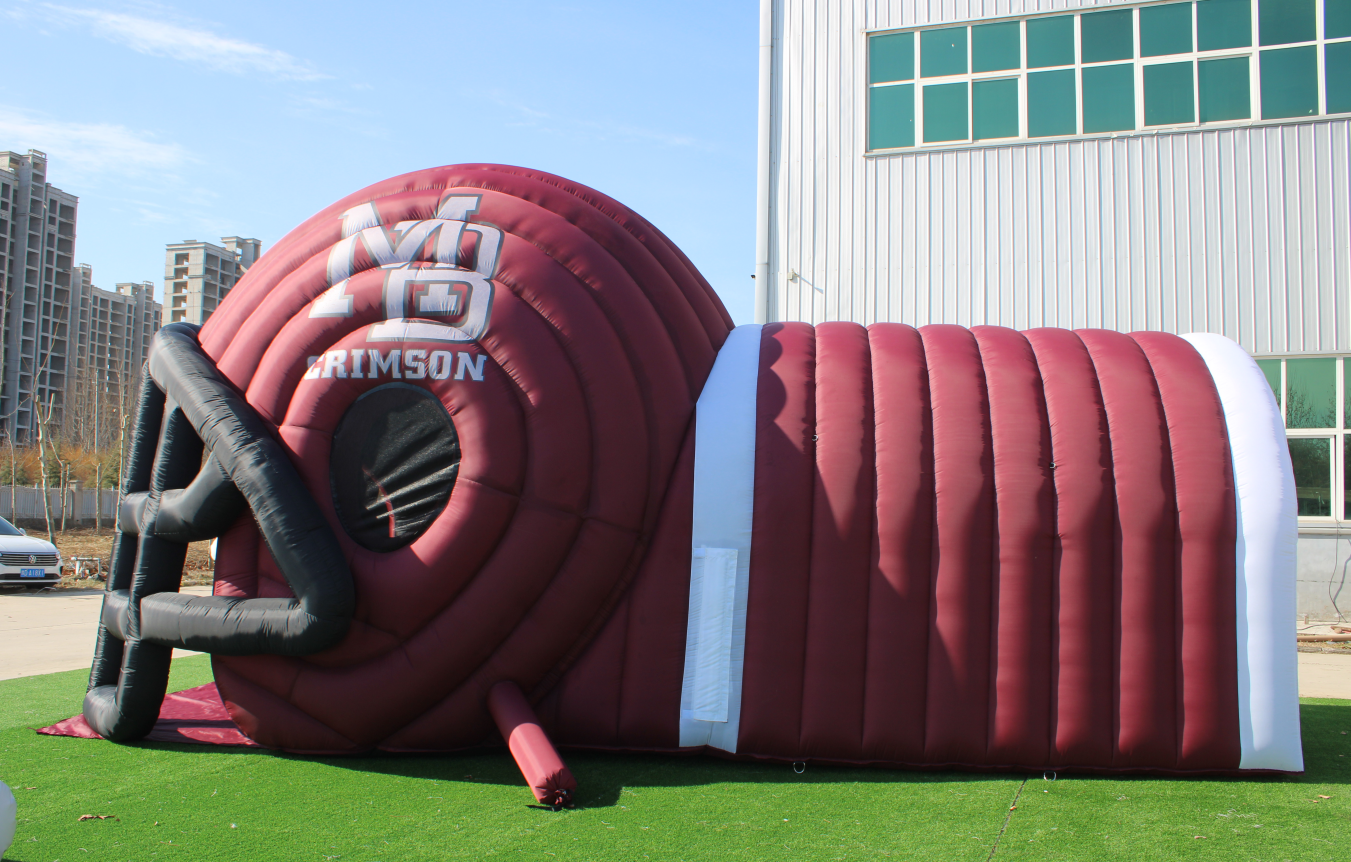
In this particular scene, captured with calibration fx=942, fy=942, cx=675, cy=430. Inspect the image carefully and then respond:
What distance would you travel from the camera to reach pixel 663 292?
16.9 feet

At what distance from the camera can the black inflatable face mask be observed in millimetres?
4457

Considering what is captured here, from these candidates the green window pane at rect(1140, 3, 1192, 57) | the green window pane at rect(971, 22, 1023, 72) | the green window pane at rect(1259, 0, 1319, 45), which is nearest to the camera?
the green window pane at rect(1259, 0, 1319, 45)

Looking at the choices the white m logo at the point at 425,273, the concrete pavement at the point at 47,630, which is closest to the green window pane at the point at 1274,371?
the white m logo at the point at 425,273

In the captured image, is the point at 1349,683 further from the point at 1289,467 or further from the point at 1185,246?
the point at 1185,246

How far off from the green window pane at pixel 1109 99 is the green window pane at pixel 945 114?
4.34ft

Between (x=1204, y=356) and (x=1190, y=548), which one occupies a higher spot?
(x=1204, y=356)

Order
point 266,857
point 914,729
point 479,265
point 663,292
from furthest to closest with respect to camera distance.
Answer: point 663,292, point 479,265, point 914,729, point 266,857

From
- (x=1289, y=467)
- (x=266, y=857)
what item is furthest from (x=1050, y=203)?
(x=266, y=857)

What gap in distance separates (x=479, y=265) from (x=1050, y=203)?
7747 mm

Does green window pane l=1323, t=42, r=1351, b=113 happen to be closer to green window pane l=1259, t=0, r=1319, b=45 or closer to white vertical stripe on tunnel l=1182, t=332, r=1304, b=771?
green window pane l=1259, t=0, r=1319, b=45

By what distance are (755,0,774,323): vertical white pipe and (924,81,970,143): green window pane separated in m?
1.84

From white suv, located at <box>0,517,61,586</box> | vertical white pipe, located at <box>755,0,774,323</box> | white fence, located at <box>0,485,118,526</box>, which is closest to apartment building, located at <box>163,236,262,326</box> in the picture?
white fence, located at <box>0,485,118,526</box>

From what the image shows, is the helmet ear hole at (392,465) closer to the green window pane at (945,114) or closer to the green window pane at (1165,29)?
the green window pane at (945,114)

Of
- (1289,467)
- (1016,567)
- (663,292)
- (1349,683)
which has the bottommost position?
(1349,683)
